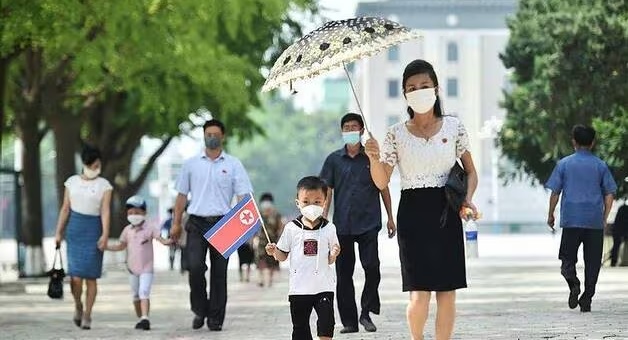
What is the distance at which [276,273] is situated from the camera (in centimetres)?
3506

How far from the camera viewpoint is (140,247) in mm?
16906

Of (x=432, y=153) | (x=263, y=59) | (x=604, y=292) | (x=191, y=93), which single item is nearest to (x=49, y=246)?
(x=263, y=59)

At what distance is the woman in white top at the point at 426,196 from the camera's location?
1005 centimetres

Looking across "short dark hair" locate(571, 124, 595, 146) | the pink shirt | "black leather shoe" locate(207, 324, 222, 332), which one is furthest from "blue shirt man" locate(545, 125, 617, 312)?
the pink shirt

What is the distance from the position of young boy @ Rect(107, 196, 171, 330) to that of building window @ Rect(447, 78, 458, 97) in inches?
4436

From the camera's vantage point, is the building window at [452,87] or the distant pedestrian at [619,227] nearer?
the distant pedestrian at [619,227]

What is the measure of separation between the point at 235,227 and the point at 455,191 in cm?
246

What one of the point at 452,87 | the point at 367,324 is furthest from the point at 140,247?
the point at 452,87

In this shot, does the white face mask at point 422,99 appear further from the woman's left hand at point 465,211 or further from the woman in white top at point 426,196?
the woman's left hand at point 465,211

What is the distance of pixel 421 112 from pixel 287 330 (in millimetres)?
5793

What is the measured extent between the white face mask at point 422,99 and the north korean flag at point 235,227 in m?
2.27

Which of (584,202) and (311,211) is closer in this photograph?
(311,211)

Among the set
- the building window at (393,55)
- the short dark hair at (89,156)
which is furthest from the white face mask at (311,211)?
the building window at (393,55)

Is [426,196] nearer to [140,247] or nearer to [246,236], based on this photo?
[246,236]
